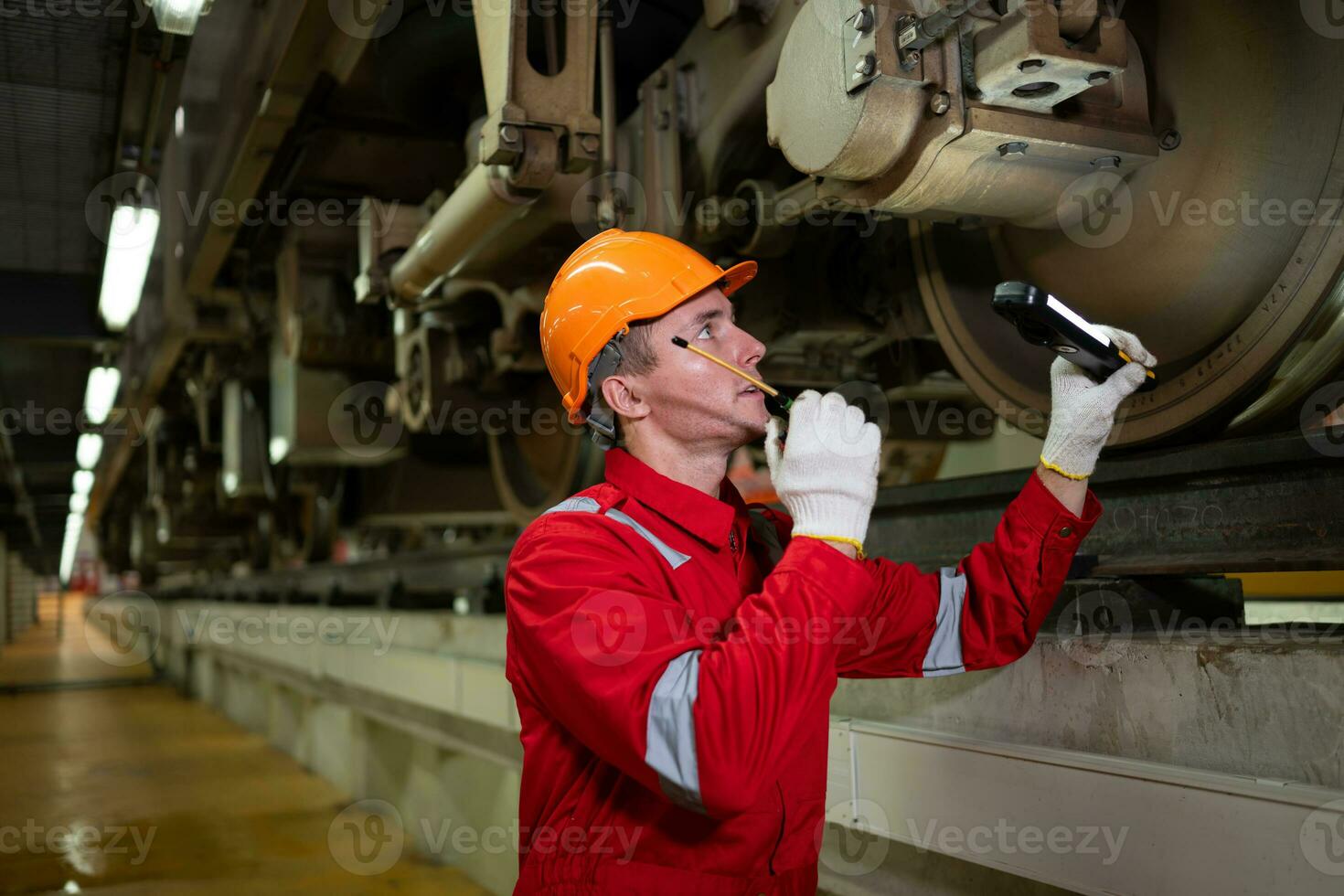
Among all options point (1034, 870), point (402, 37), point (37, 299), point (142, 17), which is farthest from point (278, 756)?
point (1034, 870)

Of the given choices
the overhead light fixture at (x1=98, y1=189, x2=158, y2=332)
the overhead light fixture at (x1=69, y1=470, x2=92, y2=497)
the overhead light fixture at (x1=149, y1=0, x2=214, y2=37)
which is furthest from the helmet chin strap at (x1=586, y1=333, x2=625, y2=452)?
the overhead light fixture at (x1=69, y1=470, x2=92, y2=497)

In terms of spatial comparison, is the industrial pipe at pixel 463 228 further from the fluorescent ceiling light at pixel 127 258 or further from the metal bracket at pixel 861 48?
the fluorescent ceiling light at pixel 127 258

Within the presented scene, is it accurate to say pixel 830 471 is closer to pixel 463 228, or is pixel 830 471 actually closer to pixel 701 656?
pixel 701 656

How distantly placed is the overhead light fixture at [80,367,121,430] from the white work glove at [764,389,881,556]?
8287 millimetres

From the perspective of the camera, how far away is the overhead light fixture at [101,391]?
8.42 meters

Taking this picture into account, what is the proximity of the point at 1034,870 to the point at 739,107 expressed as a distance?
5.39ft

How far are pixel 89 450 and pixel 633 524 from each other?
12.8 meters

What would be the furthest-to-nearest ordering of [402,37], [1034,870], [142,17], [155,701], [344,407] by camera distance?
[155,701], [344,407], [142,17], [402,37], [1034,870]

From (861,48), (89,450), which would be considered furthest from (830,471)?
(89,450)

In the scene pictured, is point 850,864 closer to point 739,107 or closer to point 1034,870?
point 1034,870

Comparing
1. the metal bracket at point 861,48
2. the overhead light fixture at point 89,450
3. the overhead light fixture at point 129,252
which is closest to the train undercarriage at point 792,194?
the metal bracket at point 861,48

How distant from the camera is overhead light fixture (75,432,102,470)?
458 inches

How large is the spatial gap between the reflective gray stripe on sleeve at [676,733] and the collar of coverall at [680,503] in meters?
0.32

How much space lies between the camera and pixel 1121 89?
168 cm
